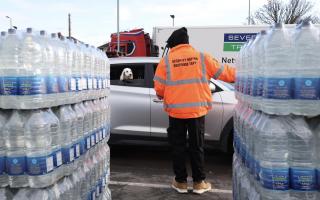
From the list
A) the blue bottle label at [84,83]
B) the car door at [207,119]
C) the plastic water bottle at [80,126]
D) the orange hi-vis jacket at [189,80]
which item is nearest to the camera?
the plastic water bottle at [80,126]

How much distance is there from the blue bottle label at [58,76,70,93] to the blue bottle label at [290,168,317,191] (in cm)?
178

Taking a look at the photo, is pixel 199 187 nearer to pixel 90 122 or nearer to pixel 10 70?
pixel 90 122

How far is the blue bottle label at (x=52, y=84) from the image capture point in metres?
2.71

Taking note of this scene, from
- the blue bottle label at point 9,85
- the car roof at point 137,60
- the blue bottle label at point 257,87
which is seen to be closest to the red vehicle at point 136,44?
the car roof at point 137,60

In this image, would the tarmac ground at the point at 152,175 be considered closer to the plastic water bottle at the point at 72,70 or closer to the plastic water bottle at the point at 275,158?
the plastic water bottle at the point at 72,70

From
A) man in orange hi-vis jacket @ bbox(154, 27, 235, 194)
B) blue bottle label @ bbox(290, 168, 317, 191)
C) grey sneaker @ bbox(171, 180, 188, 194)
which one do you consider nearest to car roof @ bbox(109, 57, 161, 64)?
man in orange hi-vis jacket @ bbox(154, 27, 235, 194)

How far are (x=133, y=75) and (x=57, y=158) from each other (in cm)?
382

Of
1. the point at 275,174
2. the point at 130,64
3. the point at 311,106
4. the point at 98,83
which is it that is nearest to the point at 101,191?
the point at 98,83

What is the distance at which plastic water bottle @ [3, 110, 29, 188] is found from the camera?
259 cm

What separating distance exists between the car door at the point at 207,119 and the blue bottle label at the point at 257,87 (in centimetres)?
340

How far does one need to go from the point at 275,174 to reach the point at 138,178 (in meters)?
3.46

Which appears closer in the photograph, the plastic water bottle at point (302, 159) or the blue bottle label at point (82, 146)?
the plastic water bottle at point (302, 159)

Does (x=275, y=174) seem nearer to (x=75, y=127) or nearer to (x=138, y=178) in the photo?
(x=75, y=127)

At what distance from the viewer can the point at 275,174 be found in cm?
243
